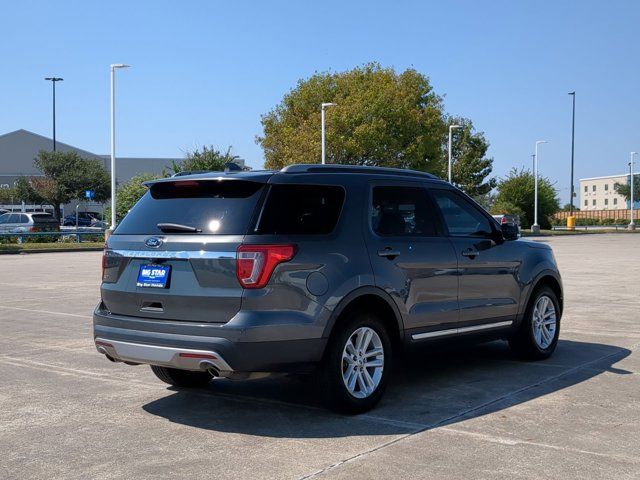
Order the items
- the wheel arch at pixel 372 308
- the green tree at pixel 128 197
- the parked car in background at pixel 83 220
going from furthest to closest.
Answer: the parked car in background at pixel 83 220, the green tree at pixel 128 197, the wheel arch at pixel 372 308

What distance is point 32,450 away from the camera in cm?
522

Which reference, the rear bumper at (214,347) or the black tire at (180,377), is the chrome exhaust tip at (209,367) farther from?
the black tire at (180,377)

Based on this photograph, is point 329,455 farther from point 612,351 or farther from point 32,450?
point 612,351

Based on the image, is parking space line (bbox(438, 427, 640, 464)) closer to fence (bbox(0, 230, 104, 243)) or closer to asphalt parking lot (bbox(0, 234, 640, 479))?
asphalt parking lot (bbox(0, 234, 640, 479))

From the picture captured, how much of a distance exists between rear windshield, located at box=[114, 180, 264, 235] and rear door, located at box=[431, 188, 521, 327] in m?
2.15

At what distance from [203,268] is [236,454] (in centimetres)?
129

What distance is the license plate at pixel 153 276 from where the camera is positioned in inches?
225

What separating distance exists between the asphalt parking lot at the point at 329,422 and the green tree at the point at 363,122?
1537 inches

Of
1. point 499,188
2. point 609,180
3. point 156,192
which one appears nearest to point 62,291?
point 156,192

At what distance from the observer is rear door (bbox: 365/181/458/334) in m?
6.27

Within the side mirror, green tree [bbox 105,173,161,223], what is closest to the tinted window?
the side mirror

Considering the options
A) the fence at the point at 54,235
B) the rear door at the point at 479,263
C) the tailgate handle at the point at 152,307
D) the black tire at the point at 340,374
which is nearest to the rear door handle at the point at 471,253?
the rear door at the point at 479,263

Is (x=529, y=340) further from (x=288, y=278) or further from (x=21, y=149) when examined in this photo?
(x=21, y=149)

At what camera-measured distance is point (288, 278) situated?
5496 millimetres
